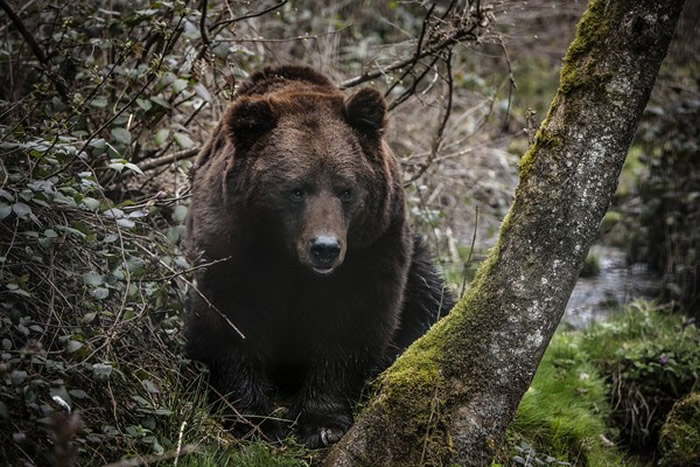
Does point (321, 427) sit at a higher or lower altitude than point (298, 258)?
lower

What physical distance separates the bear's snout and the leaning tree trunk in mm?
798

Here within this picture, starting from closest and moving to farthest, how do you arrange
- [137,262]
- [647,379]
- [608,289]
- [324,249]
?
1. [137,262]
2. [324,249]
3. [647,379]
4. [608,289]

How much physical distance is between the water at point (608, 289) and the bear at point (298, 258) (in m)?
3.37

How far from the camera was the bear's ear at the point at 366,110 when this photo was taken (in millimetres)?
4691

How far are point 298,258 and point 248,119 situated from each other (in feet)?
2.80

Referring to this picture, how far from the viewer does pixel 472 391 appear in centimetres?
364

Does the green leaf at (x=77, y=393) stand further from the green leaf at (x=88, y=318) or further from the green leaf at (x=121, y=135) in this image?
the green leaf at (x=121, y=135)

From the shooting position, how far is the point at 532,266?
3.57 meters

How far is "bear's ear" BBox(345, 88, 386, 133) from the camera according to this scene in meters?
4.69

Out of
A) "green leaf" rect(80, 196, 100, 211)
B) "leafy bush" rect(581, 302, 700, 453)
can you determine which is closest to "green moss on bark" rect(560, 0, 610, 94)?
"green leaf" rect(80, 196, 100, 211)

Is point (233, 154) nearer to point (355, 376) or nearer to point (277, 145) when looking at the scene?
point (277, 145)

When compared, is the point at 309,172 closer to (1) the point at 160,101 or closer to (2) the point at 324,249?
(2) the point at 324,249

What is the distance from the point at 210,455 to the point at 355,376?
125 cm

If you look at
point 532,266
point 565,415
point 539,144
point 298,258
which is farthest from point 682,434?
point 298,258
